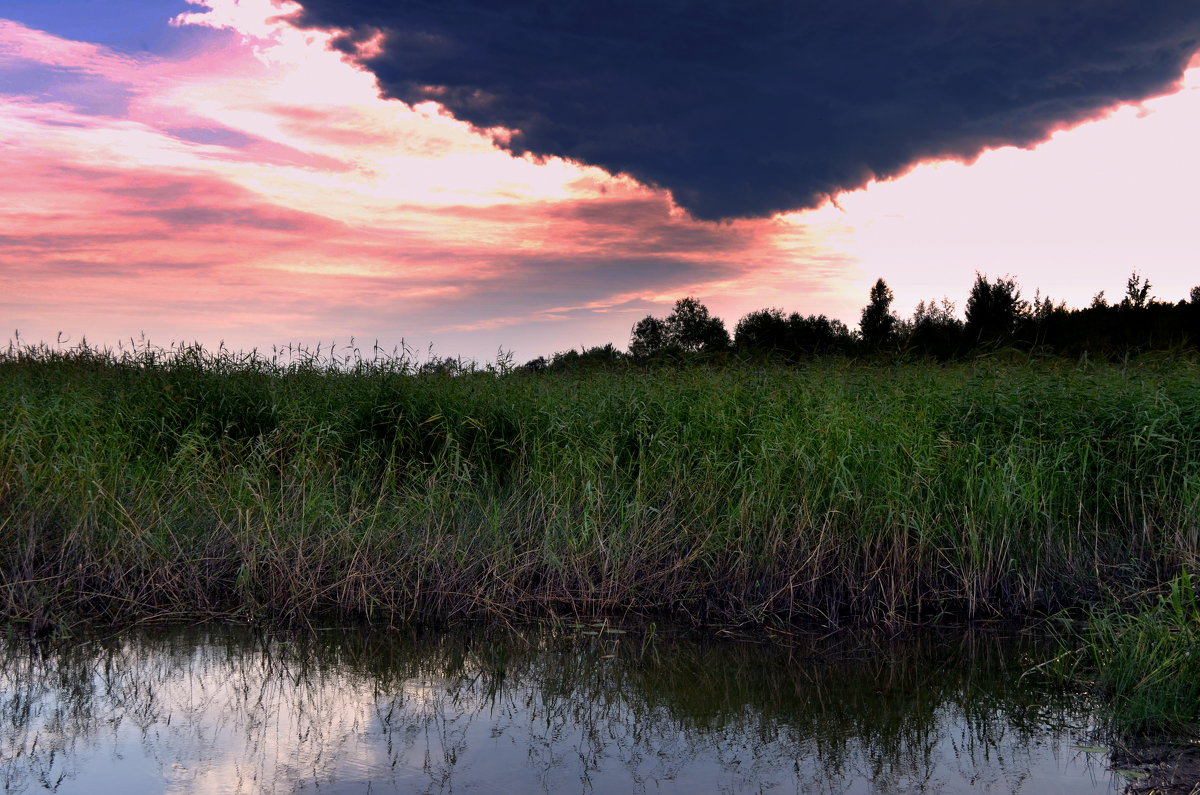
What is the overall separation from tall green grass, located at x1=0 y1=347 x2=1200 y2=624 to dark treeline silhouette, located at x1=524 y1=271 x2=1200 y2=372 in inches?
162

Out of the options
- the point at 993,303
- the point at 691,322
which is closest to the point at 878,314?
the point at 993,303

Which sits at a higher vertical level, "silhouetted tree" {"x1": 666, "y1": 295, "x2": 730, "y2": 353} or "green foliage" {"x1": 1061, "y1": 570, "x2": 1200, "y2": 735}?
"silhouetted tree" {"x1": 666, "y1": 295, "x2": 730, "y2": 353}

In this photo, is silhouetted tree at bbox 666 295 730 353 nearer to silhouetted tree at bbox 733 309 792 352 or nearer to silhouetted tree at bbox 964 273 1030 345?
silhouetted tree at bbox 733 309 792 352

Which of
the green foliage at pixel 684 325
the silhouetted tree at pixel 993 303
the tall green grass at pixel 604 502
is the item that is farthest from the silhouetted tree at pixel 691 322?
the tall green grass at pixel 604 502

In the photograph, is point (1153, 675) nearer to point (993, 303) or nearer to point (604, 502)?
point (604, 502)

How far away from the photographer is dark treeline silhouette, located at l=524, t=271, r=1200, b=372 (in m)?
14.5

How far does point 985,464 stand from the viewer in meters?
7.12

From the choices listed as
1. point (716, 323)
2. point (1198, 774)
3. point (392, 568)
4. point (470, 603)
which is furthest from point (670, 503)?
point (716, 323)

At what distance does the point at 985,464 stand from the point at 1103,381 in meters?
3.08

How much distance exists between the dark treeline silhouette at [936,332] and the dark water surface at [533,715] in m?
7.16

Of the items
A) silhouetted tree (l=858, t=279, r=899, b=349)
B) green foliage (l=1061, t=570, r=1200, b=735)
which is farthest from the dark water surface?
silhouetted tree (l=858, t=279, r=899, b=349)

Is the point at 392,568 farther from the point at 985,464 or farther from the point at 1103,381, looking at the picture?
the point at 1103,381

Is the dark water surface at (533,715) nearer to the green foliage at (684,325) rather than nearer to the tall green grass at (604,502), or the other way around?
the tall green grass at (604,502)

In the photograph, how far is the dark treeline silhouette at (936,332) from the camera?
14453 millimetres
